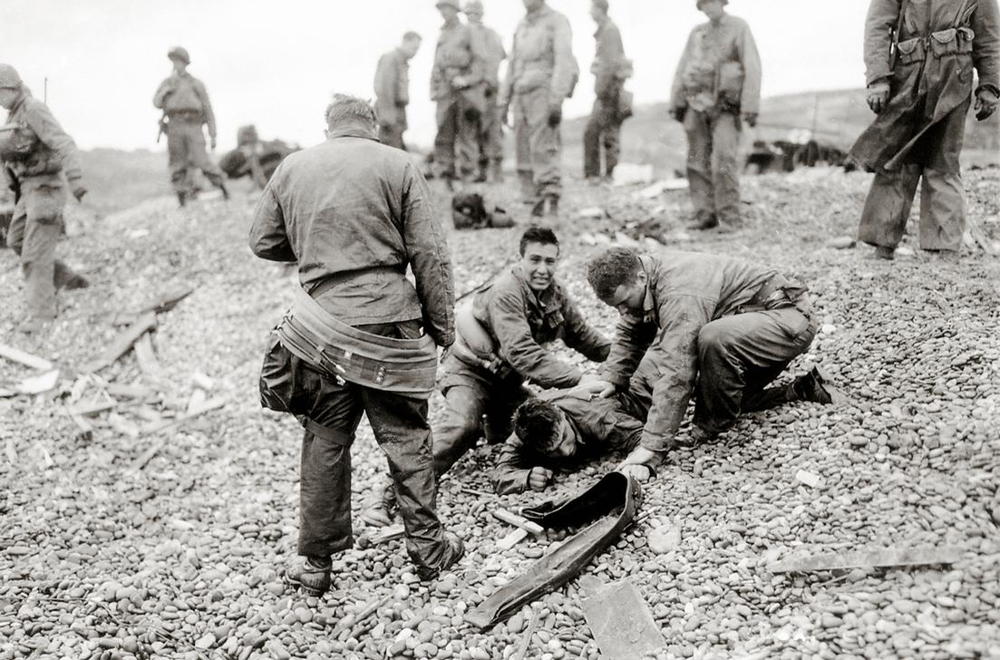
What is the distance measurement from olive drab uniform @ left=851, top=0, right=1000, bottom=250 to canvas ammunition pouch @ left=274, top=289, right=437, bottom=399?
4053 mm

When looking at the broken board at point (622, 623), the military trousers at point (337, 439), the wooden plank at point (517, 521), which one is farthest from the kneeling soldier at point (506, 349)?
the broken board at point (622, 623)

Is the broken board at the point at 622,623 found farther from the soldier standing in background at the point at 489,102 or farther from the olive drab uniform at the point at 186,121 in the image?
the olive drab uniform at the point at 186,121

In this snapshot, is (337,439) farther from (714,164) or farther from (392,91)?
(392,91)

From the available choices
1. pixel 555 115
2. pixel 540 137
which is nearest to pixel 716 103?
pixel 555 115

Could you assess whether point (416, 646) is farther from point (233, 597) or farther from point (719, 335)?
point (719, 335)

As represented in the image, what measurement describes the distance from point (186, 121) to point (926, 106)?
9.06 metres

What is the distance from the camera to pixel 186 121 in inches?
445

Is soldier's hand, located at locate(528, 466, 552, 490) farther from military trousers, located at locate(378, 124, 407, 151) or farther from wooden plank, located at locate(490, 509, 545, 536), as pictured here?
military trousers, located at locate(378, 124, 407, 151)

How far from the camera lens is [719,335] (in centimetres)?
424

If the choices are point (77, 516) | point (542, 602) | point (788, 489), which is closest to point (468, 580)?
point (542, 602)

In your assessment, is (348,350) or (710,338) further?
(710,338)

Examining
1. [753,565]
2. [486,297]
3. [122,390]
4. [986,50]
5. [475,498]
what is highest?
[986,50]

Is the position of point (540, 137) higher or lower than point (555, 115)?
lower

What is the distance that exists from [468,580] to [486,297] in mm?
1747
